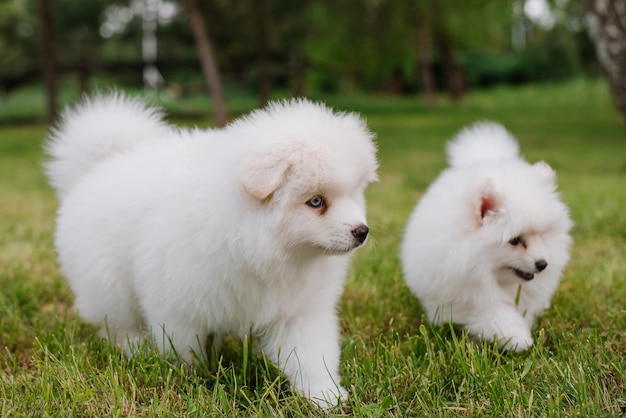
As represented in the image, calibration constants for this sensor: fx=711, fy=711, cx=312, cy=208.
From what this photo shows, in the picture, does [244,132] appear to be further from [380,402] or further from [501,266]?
[501,266]

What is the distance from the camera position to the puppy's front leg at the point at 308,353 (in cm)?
255

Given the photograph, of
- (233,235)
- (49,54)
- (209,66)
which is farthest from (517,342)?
(49,54)

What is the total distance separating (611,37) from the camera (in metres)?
7.29

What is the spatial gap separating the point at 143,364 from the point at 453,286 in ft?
4.38

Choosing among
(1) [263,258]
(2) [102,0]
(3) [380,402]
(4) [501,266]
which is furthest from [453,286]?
(2) [102,0]

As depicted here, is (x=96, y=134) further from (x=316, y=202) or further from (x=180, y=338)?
(x=316, y=202)

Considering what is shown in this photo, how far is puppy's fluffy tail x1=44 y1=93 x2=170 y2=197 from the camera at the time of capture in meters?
3.17

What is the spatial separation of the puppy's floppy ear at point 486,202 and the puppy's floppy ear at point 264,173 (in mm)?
1102

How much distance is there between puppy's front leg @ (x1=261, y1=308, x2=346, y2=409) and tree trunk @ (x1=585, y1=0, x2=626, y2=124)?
587 centimetres

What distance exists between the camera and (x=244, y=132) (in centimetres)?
238

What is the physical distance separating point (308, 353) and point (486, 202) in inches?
40.1

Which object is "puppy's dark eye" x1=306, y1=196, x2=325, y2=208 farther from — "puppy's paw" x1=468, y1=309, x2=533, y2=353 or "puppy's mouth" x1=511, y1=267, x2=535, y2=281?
"puppy's mouth" x1=511, y1=267, x2=535, y2=281

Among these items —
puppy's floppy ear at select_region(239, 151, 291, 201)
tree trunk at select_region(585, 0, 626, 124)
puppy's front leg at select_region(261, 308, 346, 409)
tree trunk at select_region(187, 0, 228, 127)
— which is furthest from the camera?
tree trunk at select_region(187, 0, 228, 127)

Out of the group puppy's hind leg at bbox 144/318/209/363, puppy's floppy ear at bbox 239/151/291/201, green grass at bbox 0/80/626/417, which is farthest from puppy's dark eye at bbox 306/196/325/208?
puppy's hind leg at bbox 144/318/209/363
